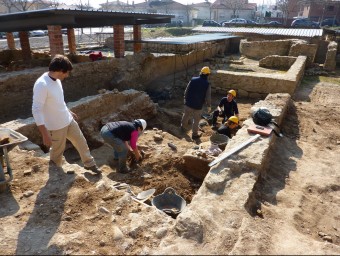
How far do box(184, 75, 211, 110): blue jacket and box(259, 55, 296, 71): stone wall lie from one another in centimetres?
762

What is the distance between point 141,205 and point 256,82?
23.5ft

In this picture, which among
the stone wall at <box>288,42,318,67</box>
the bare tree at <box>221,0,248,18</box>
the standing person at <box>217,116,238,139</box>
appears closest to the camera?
the standing person at <box>217,116,238,139</box>

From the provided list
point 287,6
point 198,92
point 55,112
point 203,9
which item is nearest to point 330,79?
point 198,92

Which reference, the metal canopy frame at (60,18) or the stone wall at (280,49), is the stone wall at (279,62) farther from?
the metal canopy frame at (60,18)

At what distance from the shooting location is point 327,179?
4789mm

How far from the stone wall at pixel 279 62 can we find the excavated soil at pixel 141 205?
297 inches

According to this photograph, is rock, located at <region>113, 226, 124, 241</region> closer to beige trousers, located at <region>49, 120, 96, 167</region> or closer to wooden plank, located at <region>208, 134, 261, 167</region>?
beige trousers, located at <region>49, 120, 96, 167</region>

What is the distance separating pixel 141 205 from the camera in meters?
3.48

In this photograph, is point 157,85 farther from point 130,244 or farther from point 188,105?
point 130,244

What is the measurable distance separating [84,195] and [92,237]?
740 mm

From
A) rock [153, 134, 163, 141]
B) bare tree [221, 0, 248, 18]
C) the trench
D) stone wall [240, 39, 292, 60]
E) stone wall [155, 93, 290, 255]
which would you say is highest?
bare tree [221, 0, 248, 18]

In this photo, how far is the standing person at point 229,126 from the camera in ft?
22.3

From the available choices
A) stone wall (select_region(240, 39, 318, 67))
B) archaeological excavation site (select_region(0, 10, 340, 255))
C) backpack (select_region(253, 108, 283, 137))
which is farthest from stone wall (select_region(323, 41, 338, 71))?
backpack (select_region(253, 108, 283, 137))

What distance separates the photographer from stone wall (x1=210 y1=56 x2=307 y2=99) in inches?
351
